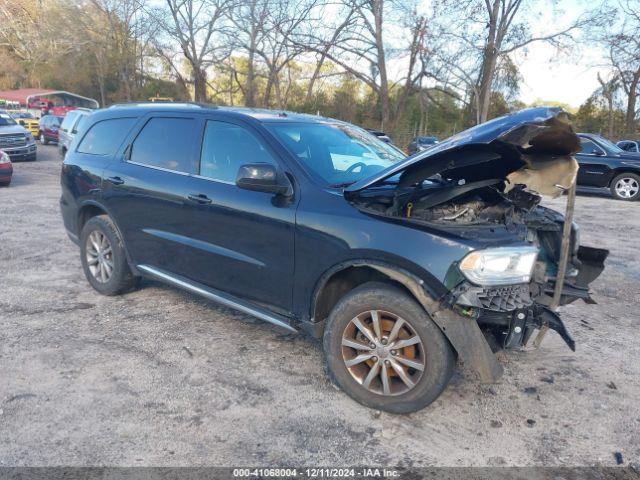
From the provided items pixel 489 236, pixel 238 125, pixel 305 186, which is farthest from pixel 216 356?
pixel 489 236

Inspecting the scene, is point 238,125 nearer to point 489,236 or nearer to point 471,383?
point 489,236

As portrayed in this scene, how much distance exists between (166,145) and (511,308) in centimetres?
304

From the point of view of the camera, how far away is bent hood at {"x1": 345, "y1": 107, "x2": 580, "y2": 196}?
260 cm

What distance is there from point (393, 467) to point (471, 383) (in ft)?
3.58

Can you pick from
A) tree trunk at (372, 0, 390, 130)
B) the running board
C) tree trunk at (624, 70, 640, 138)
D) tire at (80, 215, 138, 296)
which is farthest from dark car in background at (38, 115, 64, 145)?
tree trunk at (624, 70, 640, 138)

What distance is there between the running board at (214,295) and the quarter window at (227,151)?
2.90 ft

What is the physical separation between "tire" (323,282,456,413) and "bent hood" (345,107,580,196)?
71cm

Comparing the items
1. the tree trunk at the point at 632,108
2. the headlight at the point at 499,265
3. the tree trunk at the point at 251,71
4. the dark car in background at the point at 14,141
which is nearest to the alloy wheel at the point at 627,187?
the headlight at the point at 499,265

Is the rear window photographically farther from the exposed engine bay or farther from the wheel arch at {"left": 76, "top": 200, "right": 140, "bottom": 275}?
the exposed engine bay

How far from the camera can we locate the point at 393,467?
258 centimetres

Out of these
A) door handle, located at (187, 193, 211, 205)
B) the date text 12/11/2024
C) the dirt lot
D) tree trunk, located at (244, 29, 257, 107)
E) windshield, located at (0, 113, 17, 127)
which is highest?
tree trunk, located at (244, 29, 257, 107)

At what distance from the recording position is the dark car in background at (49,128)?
25188mm

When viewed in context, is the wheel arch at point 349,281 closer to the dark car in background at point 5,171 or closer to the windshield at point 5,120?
the dark car in background at point 5,171

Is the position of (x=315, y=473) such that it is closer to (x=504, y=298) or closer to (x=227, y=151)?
(x=504, y=298)
